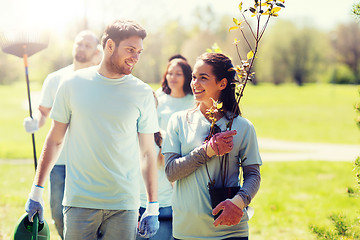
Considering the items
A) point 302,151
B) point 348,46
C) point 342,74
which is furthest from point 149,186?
point 348,46

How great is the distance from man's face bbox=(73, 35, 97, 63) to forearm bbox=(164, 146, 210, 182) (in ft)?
7.39

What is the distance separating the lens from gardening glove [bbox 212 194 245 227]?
2.53m

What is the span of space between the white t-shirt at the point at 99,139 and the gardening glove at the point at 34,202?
0.55ft

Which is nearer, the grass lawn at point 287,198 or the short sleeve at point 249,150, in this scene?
the short sleeve at point 249,150

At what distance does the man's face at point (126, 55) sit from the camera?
2973mm

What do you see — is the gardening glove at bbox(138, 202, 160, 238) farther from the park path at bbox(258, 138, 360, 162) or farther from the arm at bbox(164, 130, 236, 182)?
the park path at bbox(258, 138, 360, 162)

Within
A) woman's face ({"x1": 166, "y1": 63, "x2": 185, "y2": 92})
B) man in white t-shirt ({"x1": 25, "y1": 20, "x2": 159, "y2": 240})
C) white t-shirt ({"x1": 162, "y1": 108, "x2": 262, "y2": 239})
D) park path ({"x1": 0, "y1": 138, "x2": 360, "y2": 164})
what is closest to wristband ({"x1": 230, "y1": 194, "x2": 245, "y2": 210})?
white t-shirt ({"x1": 162, "y1": 108, "x2": 262, "y2": 239})

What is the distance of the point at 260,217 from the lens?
22.3 feet

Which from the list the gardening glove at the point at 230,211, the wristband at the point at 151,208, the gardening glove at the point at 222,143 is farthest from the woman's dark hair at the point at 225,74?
the wristband at the point at 151,208

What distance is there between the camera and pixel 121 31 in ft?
9.76

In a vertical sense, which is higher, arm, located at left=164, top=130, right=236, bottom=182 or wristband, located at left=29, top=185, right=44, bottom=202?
arm, located at left=164, top=130, right=236, bottom=182

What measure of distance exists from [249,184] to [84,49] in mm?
2712

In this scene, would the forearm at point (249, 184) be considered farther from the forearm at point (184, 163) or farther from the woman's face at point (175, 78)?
the woman's face at point (175, 78)

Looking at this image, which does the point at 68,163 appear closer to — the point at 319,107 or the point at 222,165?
the point at 222,165
